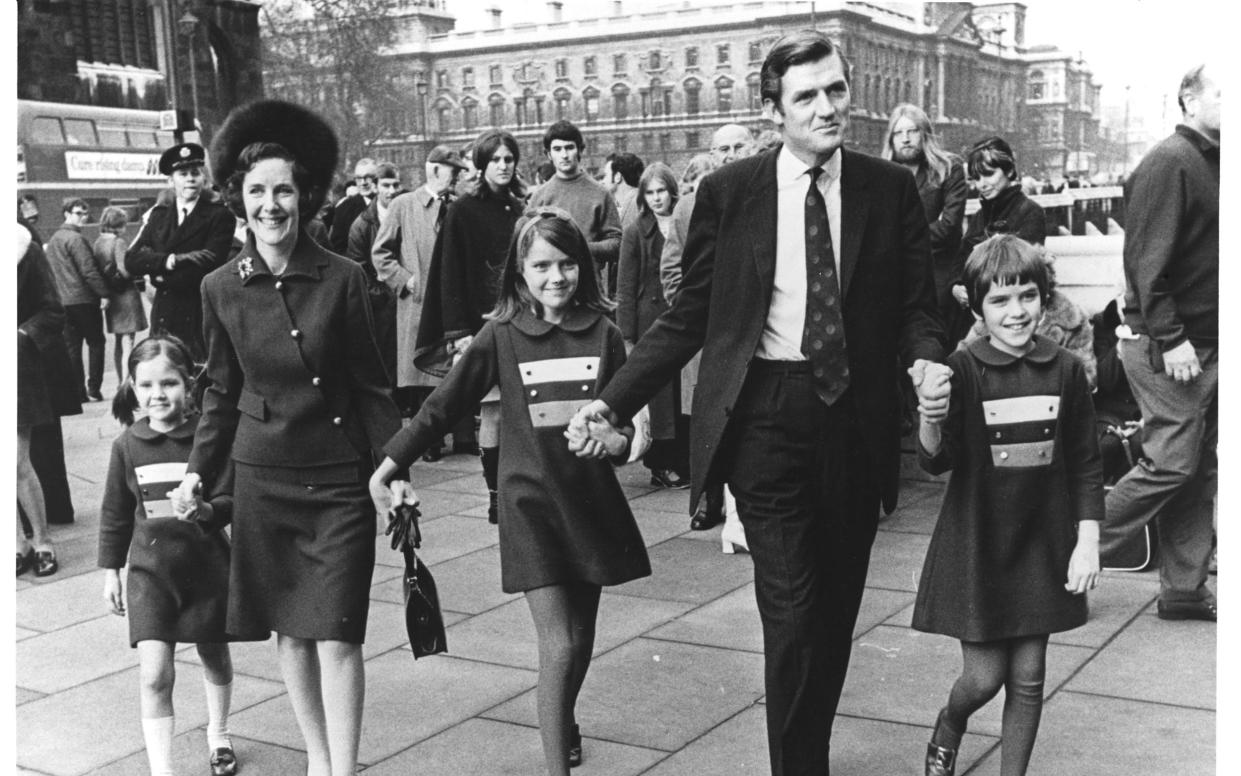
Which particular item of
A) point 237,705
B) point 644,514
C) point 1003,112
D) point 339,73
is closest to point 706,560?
point 644,514

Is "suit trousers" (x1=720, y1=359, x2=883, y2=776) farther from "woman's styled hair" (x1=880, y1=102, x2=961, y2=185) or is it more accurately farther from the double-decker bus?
the double-decker bus

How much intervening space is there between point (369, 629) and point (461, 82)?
31.8ft

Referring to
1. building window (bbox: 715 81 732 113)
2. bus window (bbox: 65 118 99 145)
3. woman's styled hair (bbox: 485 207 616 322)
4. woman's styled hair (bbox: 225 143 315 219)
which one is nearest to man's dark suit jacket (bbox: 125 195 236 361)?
woman's styled hair (bbox: 225 143 315 219)

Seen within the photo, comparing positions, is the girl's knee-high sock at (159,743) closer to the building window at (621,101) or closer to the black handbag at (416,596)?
the black handbag at (416,596)

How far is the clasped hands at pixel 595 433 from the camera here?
3686 mm

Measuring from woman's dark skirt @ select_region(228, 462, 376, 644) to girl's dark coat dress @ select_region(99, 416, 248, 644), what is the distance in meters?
0.20

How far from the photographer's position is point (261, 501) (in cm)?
388

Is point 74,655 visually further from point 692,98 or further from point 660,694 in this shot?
point 692,98

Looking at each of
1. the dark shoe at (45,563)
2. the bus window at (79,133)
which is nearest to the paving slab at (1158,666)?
the dark shoe at (45,563)

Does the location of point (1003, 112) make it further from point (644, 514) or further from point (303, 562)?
point (303, 562)

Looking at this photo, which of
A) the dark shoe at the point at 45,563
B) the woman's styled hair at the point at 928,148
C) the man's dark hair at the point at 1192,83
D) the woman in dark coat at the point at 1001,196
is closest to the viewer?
the man's dark hair at the point at 1192,83

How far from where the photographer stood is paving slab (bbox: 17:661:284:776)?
452cm

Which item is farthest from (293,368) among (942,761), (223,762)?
(942,761)

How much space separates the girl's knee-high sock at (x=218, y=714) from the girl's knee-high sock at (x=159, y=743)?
0.22 meters
